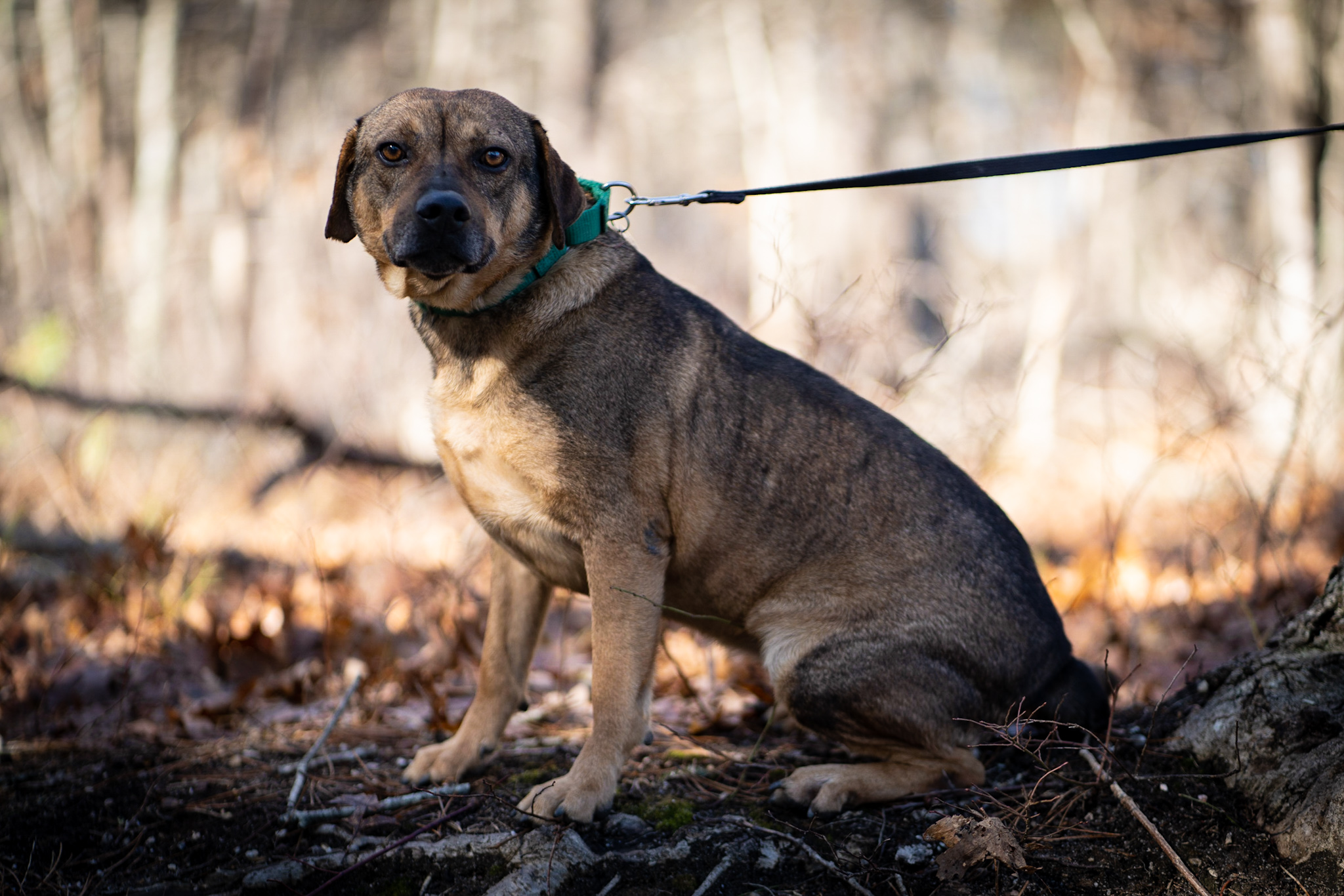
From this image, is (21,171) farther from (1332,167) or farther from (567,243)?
(1332,167)

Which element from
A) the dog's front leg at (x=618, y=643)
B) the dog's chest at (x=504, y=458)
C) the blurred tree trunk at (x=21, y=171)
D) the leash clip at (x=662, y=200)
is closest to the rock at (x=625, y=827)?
the dog's front leg at (x=618, y=643)

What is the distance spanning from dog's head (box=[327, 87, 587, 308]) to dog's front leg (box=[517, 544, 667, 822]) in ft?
3.34

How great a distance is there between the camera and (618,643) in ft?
9.45

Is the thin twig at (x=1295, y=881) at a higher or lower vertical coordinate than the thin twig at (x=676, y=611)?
lower

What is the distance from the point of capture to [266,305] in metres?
12.9

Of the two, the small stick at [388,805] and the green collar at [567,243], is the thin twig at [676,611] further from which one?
the green collar at [567,243]

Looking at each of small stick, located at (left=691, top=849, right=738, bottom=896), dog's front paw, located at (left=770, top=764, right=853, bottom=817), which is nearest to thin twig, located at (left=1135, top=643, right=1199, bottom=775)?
dog's front paw, located at (left=770, top=764, right=853, bottom=817)

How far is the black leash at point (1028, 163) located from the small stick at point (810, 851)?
2041 mm

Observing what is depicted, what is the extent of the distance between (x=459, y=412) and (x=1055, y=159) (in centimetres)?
219

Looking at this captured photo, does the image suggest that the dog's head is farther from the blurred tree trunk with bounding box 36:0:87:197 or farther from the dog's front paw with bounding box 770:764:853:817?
the blurred tree trunk with bounding box 36:0:87:197

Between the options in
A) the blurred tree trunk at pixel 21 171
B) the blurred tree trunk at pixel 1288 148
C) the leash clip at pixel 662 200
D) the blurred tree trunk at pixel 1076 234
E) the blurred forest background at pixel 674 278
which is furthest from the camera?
the blurred tree trunk at pixel 21 171

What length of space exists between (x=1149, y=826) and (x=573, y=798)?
1.59 meters

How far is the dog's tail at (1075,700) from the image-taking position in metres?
3.07

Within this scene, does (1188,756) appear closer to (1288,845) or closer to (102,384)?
(1288,845)
